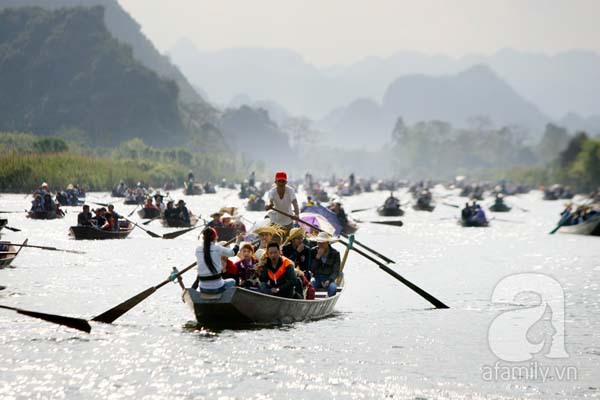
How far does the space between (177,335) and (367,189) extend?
120 m

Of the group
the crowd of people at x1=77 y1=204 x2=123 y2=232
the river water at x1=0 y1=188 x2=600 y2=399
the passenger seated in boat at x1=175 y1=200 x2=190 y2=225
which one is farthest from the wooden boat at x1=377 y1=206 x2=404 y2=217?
the river water at x1=0 y1=188 x2=600 y2=399

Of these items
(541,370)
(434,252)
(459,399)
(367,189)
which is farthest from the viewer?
(367,189)

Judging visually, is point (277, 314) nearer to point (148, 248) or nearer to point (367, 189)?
point (148, 248)

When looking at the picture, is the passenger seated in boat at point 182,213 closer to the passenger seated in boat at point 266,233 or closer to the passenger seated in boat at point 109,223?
the passenger seated in boat at point 109,223

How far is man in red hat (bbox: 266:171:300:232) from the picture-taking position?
74.4 feet

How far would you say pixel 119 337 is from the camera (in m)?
18.1

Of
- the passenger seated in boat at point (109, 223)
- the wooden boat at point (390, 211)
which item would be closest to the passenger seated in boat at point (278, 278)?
the passenger seated in boat at point (109, 223)

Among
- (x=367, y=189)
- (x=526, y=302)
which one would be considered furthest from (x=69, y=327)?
(x=367, y=189)

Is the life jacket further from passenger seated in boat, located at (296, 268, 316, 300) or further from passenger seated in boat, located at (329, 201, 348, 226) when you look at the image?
passenger seated in boat, located at (329, 201, 348, 226)

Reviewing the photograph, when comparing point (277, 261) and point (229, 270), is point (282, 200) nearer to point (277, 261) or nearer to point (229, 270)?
point (277, 261)

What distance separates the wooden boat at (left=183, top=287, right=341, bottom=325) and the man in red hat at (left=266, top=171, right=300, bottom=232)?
142 inches

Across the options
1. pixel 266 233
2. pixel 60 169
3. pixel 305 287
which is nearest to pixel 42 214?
pixel 60 169

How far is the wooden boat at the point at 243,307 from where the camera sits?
1806 centimetres

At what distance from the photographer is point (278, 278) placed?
19.0 metres
